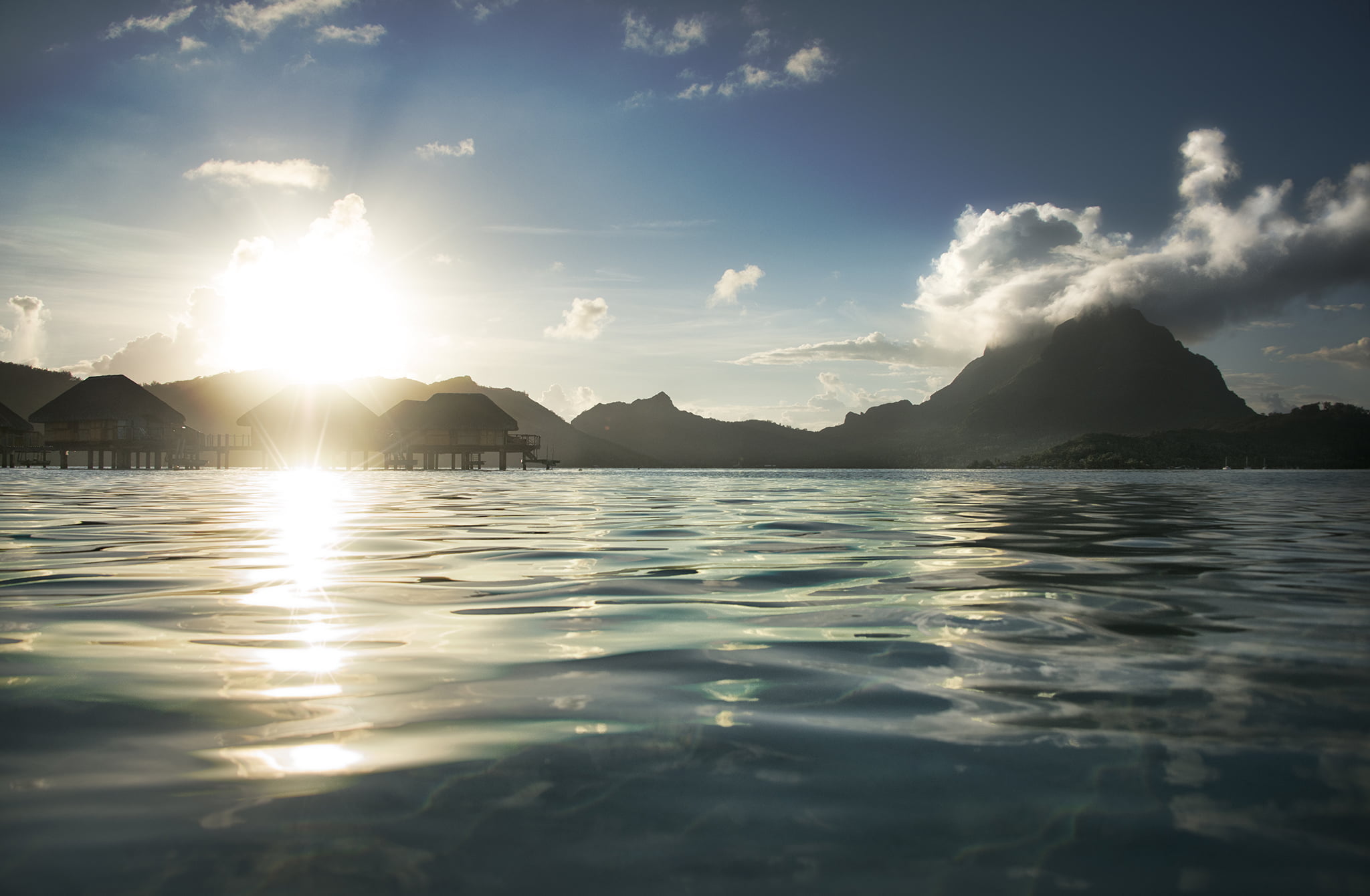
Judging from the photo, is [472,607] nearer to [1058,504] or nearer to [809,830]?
[809,830]

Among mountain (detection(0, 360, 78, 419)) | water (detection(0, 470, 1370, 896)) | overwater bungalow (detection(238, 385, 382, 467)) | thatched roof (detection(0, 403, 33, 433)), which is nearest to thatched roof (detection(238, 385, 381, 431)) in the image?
overwater bungalow (detection(238, 385, 382, 467))

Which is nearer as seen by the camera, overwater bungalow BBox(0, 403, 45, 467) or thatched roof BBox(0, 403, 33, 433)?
thatched roof BBox(0, 403, 33, 433)

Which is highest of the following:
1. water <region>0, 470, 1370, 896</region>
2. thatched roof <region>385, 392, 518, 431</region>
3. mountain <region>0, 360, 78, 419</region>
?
mountain <region>0, 360, 78, 419</region>

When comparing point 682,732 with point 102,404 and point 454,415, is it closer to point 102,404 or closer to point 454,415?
point 454,415

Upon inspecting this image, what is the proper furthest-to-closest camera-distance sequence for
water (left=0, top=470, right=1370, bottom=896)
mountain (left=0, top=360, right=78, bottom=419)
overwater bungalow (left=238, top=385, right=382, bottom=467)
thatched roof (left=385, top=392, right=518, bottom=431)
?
mountain (left=0, top=360, right=78, bottom=419) → overwater bungalow (left=238, top=385, right=382, bottom=467) → thatched roof (left=385, top=392, right=518, bottom=431) → water (left=0, top=470, right=1370, bottom=896)

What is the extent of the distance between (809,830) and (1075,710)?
1478 millimetres

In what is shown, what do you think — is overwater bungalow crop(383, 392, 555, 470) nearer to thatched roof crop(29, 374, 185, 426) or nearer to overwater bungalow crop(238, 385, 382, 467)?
overwater bungalow crop(238, 385, 382, 467)

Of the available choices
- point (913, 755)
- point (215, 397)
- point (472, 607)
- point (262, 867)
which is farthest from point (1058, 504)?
point (215, 397)

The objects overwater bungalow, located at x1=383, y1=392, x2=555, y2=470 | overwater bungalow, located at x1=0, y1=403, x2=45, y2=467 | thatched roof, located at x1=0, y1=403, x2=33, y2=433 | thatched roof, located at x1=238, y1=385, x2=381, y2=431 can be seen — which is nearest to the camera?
thatched roof, located at x1=0, y1=403, x2=33, y2=433

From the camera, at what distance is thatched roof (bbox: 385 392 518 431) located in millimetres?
72625

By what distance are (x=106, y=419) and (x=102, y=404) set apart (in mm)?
1487

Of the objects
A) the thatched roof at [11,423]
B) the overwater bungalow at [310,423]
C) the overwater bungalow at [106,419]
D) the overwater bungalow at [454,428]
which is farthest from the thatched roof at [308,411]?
the thatched roof at [11,423]

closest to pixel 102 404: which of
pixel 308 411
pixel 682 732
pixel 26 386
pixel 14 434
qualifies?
pixel 14 434

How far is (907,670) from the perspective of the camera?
359cm
